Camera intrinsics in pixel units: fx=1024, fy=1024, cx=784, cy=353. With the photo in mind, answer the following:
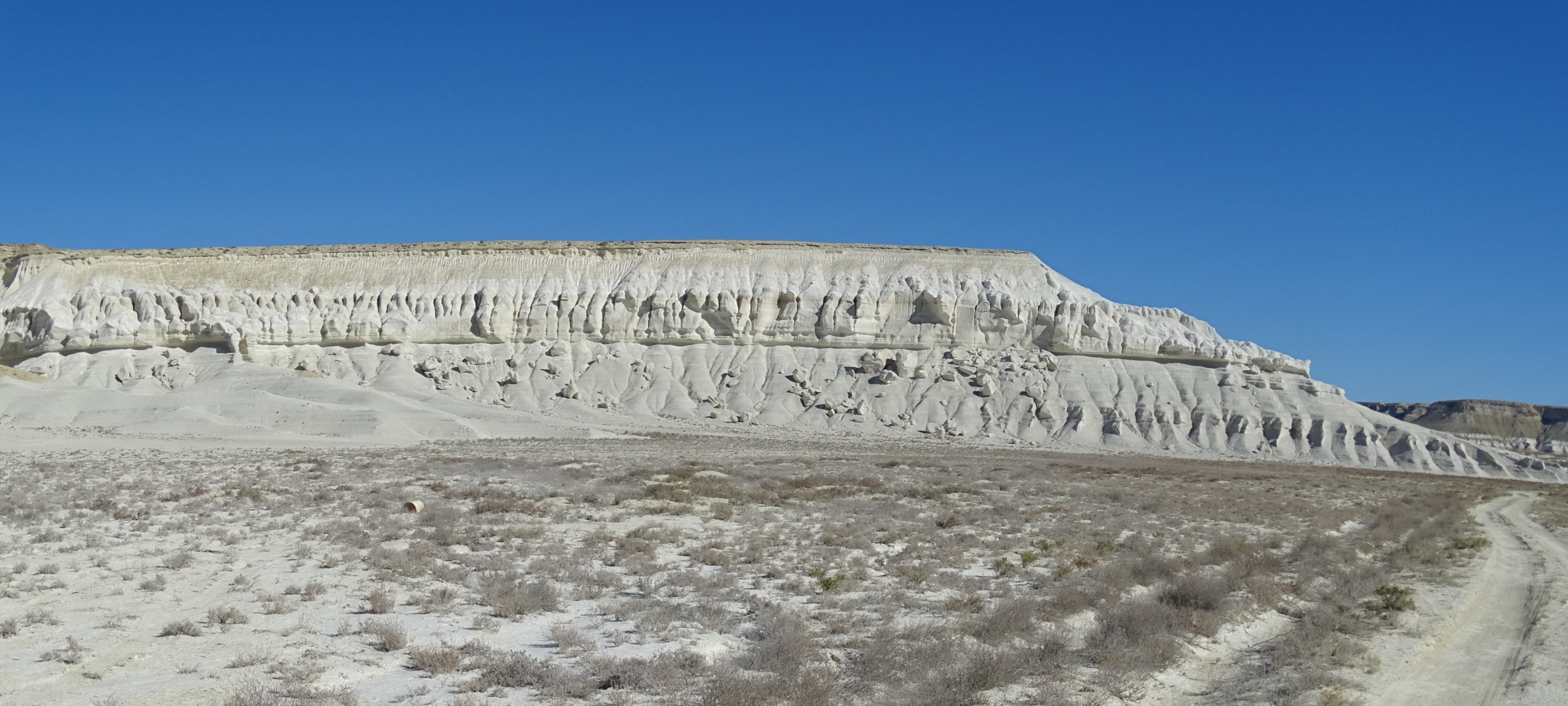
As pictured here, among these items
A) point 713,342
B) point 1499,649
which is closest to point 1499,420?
point 713,342

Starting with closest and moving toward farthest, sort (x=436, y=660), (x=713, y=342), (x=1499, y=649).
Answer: (x=436, y=660) → (x=1499, y=649) → (x=713, y=342)

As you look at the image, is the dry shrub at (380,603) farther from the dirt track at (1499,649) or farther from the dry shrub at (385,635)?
the dirt track at (1499,649)

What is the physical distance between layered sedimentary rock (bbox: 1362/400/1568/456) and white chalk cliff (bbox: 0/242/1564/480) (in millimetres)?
65242

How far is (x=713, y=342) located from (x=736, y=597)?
190 ft

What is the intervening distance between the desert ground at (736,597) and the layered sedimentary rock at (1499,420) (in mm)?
115620

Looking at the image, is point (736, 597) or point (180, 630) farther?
point (736, 597)

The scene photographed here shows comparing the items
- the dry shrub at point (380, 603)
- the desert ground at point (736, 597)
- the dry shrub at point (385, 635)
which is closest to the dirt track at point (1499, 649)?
the desert ground at point (736, 597)

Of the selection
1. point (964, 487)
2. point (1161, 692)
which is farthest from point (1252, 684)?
point (964, 487)

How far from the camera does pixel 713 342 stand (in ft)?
226

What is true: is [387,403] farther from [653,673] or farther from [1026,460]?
[653,673]

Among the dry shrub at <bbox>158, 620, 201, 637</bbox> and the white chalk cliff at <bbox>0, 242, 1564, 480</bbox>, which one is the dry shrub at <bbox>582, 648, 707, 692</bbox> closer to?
the dry shrub at <bbox>158, 620, 201, 637</bbox>

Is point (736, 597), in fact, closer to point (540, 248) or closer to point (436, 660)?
point (436, 660)

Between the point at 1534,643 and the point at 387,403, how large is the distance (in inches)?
1852

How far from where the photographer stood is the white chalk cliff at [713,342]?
5925 cm
